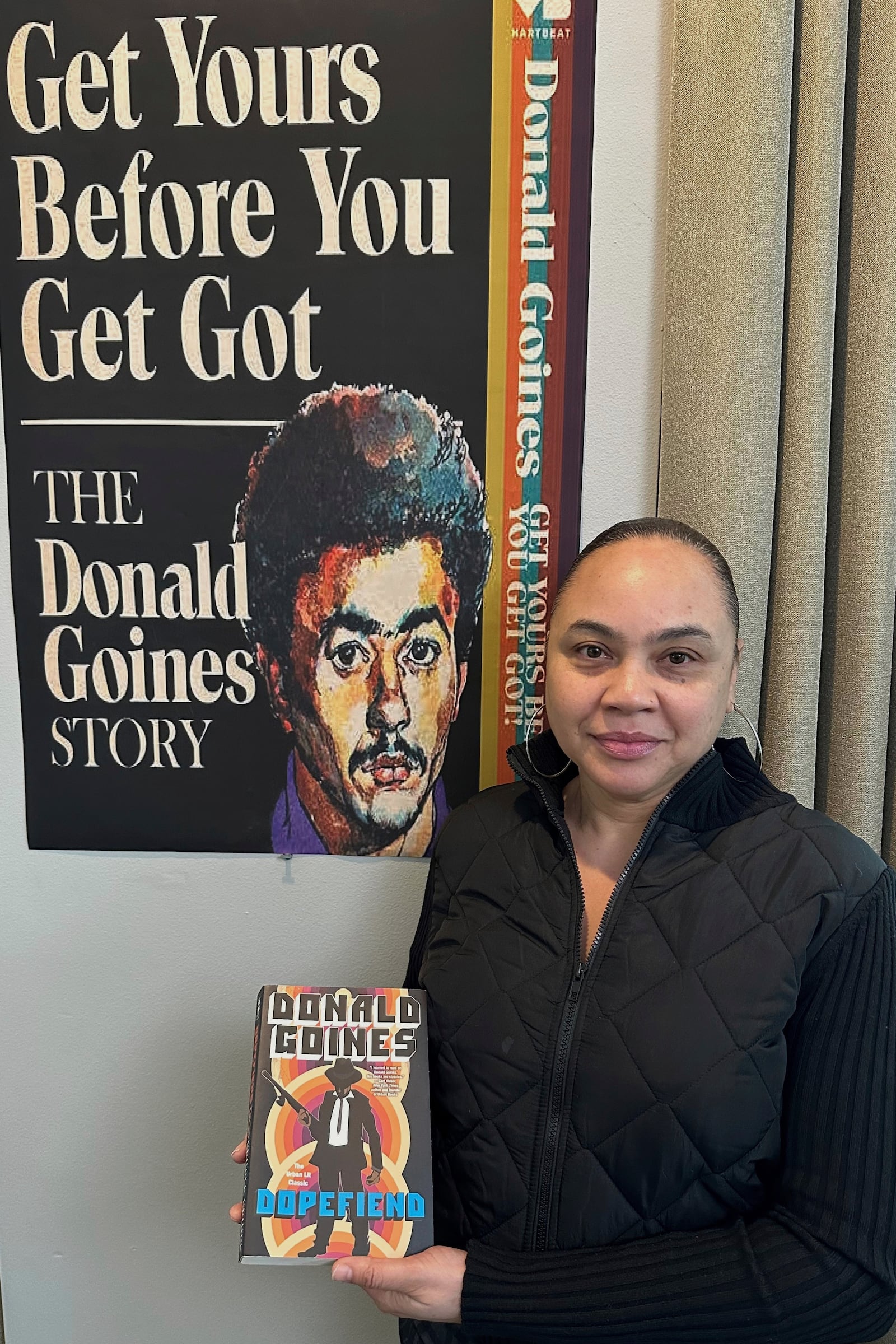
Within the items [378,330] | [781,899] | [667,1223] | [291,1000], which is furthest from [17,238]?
[667,1223]

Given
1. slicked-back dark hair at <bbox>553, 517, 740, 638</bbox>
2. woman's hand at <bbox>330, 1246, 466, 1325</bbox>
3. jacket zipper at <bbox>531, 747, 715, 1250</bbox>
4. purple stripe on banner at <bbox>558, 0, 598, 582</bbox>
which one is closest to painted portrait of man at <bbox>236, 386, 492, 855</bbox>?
purple stripe on banner at <bbox>558, 0, 598, 582</bbox>

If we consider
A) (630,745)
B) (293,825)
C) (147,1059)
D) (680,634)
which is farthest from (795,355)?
(147,1059)

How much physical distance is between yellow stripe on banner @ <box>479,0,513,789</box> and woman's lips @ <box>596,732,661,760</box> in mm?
319

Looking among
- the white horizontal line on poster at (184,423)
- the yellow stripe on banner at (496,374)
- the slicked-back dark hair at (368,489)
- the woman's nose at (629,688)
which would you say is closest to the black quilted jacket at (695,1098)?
the woman's nose at (629,688)

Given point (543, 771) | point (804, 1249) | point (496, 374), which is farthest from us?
point (496, 374)

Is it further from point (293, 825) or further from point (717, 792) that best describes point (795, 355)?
point (293, 825)

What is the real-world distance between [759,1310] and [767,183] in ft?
3.63

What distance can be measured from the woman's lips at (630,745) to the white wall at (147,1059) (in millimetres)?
371

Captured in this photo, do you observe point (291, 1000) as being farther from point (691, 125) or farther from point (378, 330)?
point (691, 125)

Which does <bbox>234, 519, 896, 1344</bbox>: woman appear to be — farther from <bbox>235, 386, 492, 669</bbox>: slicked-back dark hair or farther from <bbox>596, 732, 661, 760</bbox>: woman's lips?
<bbox>235, 386, 492, 669</bbox>: slicked-back dark hair

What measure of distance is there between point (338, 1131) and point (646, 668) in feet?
1.72

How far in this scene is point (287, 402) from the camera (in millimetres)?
1170

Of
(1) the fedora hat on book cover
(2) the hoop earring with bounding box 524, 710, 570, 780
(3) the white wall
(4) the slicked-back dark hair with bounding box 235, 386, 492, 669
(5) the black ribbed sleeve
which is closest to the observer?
(5) the black ribbed sleeve

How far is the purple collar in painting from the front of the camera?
1242mm
